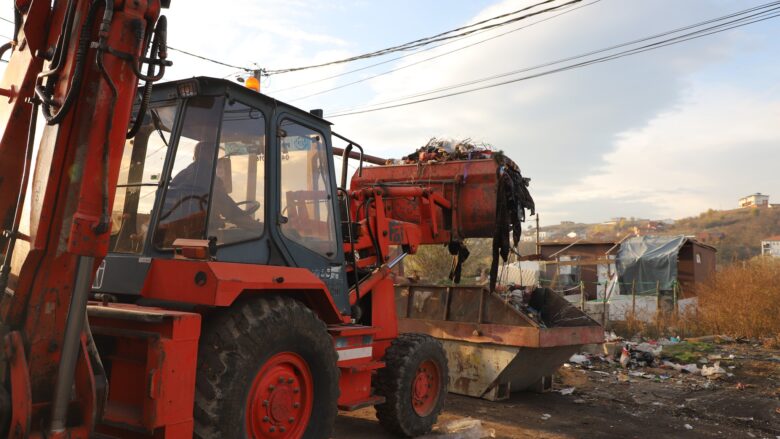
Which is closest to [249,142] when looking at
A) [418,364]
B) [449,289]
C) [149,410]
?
[149,410]

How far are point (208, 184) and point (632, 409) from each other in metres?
5.94

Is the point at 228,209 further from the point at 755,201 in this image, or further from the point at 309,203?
the point at 755,201

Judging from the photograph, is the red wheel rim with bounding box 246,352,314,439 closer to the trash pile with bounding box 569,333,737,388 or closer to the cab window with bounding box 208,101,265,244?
the cab window with bounding box 208,101,265,244

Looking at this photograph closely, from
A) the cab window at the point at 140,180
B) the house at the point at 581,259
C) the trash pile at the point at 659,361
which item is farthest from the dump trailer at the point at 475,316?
the house at the point at 581,259

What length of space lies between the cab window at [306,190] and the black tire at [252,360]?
758 mm

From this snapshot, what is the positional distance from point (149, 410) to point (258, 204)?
1.54 meters

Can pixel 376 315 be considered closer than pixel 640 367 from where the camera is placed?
Yes

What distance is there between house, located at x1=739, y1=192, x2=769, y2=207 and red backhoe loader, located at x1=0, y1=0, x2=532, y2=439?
9475 cm

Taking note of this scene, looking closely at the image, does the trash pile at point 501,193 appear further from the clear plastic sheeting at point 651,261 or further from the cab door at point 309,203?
the clear plastic sheeting at point 651,261

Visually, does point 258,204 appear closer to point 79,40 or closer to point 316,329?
point 316,329

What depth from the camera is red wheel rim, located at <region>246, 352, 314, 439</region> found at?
3406 millimetres

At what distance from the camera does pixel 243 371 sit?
3191mm

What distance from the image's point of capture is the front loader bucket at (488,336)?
7.05m

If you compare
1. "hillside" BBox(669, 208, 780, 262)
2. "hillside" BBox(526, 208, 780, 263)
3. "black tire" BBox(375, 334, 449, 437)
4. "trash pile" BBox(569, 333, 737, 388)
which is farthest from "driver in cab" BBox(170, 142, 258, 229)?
"hillside" BBox(669, 208, 780, 262)
